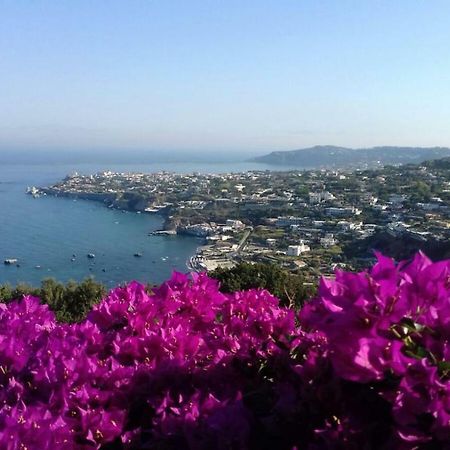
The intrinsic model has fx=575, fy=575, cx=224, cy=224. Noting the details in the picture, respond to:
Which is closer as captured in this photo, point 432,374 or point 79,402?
point 432,374

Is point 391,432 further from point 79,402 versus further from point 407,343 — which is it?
point 79,402

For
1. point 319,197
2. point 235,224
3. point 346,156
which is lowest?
point 235,224

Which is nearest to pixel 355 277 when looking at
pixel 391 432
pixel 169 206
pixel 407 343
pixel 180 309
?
pixel 407 343

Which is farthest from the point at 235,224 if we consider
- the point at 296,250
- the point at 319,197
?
the point at 296,250

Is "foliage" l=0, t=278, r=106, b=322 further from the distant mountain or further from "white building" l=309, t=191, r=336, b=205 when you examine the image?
the distant mountain

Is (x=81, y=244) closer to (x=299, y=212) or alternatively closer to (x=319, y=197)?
(x=299, y=212)

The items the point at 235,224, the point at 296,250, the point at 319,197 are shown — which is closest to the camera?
the point at 296,250
